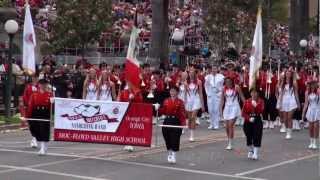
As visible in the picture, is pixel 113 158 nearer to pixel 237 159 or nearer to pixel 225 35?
pixel 237 159

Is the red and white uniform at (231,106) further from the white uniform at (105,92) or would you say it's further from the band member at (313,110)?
the white uniform at (105,92)

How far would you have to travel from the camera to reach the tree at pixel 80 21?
32844mm

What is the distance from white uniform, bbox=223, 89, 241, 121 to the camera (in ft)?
62.8

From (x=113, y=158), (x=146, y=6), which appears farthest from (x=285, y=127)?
(x=146, y=6)

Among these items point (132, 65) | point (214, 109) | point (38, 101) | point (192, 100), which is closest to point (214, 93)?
point (214, 109)

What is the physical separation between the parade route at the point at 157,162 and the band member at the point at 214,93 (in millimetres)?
3573

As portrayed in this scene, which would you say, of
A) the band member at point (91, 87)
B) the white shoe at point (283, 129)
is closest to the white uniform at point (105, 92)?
the band member at point (91, 87)

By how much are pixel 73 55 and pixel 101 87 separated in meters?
17.8

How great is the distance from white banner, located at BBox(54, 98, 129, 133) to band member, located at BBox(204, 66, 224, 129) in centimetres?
740

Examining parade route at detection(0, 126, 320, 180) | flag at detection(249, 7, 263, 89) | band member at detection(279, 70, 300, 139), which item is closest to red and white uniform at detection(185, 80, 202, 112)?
parade route at detection(0, 126, 320, 180)

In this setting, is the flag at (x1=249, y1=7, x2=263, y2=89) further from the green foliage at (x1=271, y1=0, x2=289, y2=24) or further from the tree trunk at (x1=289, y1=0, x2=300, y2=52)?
the green foliage at (x1=271, y1=0, x2=289, y2=24)

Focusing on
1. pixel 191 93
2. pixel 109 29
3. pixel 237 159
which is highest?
pixel 109 29

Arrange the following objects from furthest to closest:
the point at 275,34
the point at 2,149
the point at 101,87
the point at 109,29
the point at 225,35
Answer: the point at 275,34 < the point at 225,35 < the point at 109,29 < the point at 101,87 < the point at 2,149

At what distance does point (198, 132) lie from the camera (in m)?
23.1
